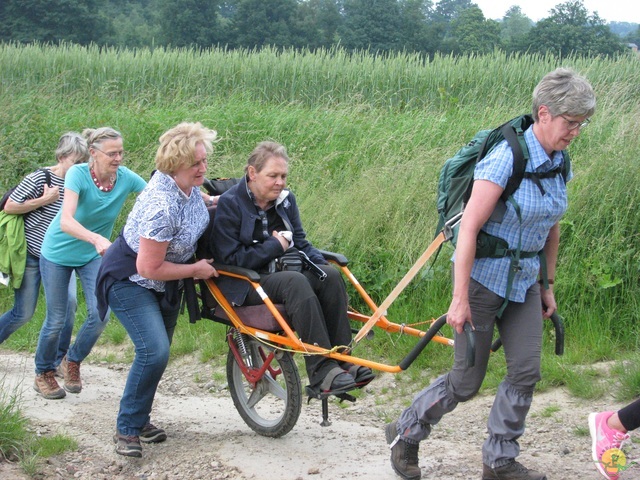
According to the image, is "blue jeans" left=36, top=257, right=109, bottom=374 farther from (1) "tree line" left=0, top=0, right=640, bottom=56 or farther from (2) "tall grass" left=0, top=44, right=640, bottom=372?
(1) "tree line" left=0, top=0, right=640, bottom=56

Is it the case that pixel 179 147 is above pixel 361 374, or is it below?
above

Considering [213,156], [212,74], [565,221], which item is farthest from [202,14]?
[565,221]

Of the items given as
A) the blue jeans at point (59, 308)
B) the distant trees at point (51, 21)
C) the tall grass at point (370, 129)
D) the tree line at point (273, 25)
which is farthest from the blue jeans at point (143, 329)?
the distant trees at point (51, 21)

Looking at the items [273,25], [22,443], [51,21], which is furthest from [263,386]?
[51,21]

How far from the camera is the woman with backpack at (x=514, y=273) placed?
4.07m

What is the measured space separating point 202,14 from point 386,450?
159ft

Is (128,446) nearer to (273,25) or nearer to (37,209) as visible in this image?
(37,209)

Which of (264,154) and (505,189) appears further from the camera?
(264,154)

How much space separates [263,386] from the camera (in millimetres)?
5770

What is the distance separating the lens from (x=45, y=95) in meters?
16.8

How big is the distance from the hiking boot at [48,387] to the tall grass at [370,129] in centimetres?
165

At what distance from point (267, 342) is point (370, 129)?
7.69m

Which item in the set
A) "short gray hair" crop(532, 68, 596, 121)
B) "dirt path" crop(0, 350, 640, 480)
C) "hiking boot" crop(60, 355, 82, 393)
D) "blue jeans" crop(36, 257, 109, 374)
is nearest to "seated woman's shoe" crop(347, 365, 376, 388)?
"dirt path" crop(0, 350, 640, 480)

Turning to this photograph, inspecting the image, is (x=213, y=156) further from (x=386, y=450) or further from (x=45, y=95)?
(x=386, y=450)
